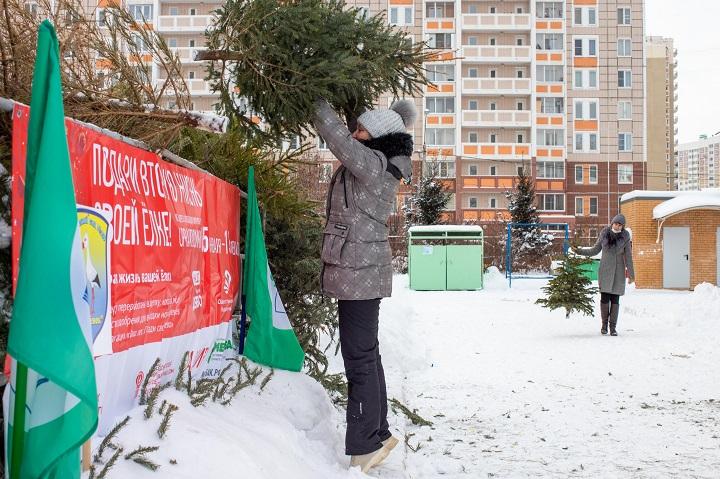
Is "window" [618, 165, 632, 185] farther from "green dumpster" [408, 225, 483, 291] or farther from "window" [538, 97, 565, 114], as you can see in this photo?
"green dumpster" [408, 225, 483, 291]

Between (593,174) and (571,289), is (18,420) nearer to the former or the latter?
(571,289)

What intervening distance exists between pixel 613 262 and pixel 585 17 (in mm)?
51801

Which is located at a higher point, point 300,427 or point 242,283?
point 242,283

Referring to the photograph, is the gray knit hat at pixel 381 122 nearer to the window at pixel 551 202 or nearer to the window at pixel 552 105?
the window at pixel 551 202

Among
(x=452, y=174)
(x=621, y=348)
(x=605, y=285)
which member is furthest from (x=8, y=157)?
(x=452, y=174)

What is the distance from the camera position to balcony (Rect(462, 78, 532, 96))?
184 ft

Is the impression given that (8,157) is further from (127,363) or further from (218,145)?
(218,145)

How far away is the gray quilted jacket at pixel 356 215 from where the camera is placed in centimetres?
377

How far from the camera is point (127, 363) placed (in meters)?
2.90

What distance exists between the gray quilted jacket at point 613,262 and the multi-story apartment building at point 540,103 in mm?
43178

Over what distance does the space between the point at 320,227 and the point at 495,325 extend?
314 inches

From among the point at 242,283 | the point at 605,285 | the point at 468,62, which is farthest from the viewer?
the point at 468,62

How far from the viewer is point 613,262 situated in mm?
11688

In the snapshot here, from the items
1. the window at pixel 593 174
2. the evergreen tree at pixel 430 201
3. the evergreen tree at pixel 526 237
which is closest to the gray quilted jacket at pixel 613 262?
the evergreen tree at pixel 526 237
